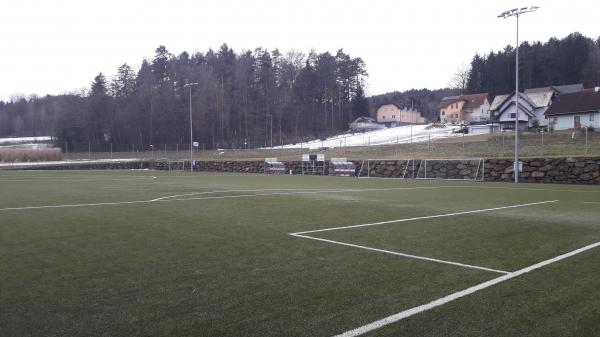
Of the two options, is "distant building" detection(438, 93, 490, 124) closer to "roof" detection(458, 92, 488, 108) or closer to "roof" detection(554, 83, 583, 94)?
"roof" detection(458, 92, 488, 108)

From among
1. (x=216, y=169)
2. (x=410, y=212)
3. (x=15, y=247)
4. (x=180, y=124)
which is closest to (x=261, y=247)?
(x=15, y=247)

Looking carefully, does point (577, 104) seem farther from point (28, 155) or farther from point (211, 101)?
point (28, 155)

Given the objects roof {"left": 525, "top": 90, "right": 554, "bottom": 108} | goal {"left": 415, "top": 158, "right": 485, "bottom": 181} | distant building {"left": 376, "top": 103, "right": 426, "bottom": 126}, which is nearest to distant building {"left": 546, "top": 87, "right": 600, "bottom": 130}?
roof {"left": 525, "top": 90, "right": 554, "bottom": 108}

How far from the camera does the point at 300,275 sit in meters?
5.51

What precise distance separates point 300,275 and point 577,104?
55.1 meters

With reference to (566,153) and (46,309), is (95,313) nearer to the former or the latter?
(46,309)

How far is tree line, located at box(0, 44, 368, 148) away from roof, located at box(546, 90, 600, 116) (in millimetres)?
37090

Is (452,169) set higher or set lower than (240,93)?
lower

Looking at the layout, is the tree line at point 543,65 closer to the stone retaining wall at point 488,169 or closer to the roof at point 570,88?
the roof at point 570,88

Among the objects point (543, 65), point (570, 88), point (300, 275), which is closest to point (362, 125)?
point (543, 65)

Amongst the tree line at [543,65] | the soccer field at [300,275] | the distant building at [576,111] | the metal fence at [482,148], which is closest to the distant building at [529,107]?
the distant building at [576,111]

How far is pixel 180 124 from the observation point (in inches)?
3191

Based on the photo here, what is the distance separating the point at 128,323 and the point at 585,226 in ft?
28.4

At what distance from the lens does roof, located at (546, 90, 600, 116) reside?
49.1 metres
